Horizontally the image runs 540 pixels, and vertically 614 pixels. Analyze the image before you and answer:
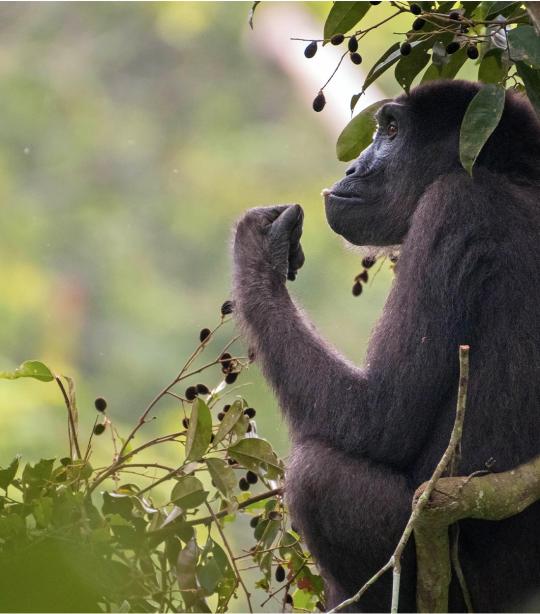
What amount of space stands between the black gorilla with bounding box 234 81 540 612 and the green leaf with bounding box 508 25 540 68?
2.06 ft

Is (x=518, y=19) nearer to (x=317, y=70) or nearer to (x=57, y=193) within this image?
(x=317, y=70)

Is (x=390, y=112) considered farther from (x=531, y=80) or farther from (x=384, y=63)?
(x=531, y=80)

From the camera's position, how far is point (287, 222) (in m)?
4.02

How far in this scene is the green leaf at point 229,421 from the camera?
3467mm

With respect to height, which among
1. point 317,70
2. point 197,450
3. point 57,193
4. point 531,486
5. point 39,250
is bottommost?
point 531,486

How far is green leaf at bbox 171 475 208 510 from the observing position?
134 inches

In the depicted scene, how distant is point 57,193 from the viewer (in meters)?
19.9

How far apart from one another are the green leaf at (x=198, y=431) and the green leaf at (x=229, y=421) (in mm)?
79

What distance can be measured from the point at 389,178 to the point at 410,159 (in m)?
0.12

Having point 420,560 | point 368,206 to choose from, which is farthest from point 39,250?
point 420,560

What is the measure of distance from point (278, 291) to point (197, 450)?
806 mm

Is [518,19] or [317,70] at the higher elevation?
[317,70]

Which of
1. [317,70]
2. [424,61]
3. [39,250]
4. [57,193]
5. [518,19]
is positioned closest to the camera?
[518,19]

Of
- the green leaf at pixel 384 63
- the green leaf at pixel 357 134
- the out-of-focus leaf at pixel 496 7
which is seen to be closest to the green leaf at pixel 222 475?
the green leaf at pixel 384 63
